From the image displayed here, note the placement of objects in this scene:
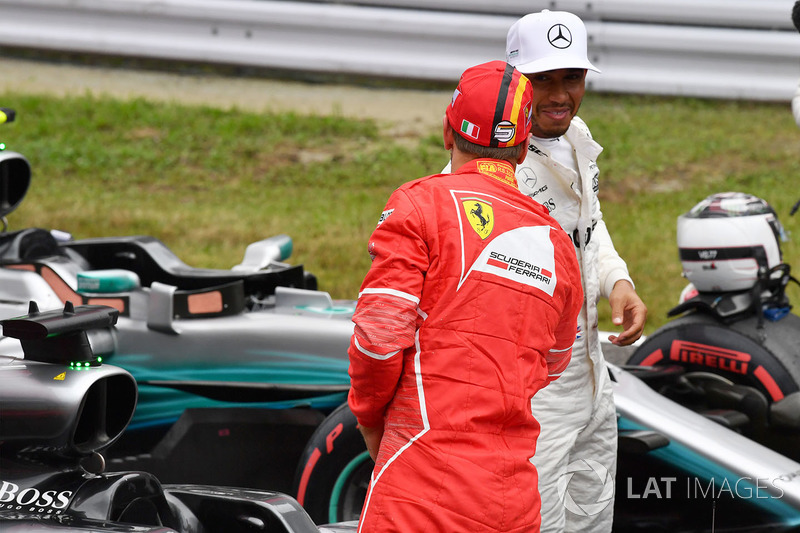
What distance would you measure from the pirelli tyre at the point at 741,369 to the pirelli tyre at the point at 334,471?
1.34 metres

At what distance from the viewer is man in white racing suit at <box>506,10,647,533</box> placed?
8.80ft

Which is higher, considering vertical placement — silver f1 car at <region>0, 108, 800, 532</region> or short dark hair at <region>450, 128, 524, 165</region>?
short dark hair at <region>450, 128, 524, 165</region>

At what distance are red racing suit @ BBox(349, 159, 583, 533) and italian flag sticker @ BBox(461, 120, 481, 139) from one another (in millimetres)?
138

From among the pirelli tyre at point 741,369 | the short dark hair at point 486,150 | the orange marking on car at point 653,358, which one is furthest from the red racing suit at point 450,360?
the orange marking on car at point 653,358

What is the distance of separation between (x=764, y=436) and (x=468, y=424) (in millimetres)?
2206

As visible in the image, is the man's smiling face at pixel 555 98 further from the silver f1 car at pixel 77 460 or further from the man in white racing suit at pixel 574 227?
the silver f1 car at pixel 77 460

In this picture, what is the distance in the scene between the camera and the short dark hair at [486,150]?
2176 mm

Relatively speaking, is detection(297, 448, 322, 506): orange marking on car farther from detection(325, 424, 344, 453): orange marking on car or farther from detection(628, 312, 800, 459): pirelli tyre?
detection(628, 312, 800, 459): pirelli tyre

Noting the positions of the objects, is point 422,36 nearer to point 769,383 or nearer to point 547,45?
point 769,383

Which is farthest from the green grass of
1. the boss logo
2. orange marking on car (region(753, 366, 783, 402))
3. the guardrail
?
the boss logo

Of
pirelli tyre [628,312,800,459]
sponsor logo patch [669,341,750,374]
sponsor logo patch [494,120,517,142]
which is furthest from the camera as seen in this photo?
sponsor logo patch [669,341,750,374]

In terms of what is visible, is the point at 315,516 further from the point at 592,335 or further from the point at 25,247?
the point at 25,247

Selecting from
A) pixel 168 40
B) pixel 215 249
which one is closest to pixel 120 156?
pixel 168 40

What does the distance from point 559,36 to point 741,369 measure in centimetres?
174
